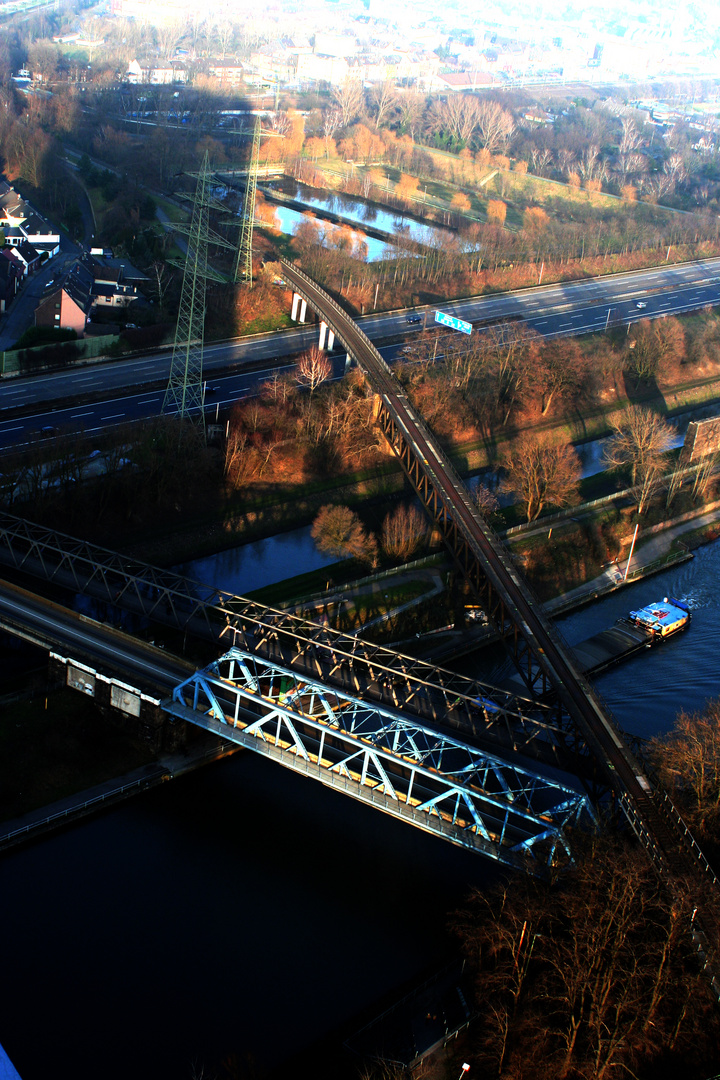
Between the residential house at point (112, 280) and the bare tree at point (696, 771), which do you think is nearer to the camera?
the bare tree at point (696, 771)

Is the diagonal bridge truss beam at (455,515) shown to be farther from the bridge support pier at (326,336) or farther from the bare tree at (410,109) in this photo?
the bare tree at (410,109)

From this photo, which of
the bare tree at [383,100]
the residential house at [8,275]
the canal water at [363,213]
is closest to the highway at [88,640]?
the residential house at [8,275]

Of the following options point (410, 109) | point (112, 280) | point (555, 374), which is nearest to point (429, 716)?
point (555, 374)

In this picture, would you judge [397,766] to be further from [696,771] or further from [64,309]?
[64,309]

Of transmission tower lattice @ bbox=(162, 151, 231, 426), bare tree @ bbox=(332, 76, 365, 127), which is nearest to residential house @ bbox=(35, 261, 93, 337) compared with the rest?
transmission tower lattice @ bbox=(162, 151, 231, 426)

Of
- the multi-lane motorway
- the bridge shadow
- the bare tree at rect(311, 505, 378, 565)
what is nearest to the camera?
the bare tree at rect(311, 505, 378, 565)

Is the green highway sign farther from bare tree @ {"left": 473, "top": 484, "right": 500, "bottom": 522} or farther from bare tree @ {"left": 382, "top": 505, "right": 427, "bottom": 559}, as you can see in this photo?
bare tree @ {"left": 382, "top": 505, "right": 427, "bottom": 559}
